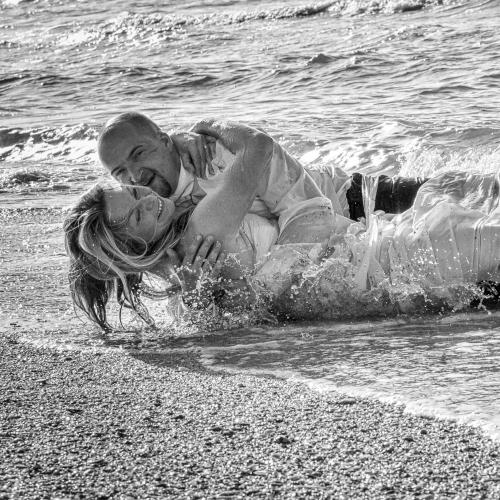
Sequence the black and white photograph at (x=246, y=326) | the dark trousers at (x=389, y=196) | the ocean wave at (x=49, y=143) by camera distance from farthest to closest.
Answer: the ocean wave at (x=49, y=143) < the dark trousers at (x=389, y=196) < the black and white photograph at (x=246, y=326)

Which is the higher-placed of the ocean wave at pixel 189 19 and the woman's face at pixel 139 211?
the woman's face at pixel 139 211

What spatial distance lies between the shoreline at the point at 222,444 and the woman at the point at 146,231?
784mm

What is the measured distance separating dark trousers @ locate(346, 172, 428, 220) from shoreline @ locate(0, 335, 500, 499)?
68.8 inches

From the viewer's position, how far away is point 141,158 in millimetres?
4258

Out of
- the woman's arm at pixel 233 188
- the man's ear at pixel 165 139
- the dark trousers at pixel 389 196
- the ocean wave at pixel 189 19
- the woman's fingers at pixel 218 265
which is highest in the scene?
the man's ear at pixel 165 139

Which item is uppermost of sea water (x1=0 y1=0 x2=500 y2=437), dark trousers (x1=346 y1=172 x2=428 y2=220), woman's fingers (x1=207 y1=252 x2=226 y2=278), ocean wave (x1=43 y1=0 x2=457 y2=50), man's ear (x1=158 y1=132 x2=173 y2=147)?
man's ear (x1=158 y1=132 x2=173 y2=147)

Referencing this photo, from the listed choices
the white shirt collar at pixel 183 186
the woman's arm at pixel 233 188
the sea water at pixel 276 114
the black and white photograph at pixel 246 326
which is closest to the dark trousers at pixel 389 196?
the black and white photograph at pixel 246 326

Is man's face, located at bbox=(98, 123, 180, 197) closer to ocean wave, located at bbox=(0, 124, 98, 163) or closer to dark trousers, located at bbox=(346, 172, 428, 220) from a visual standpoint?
dark trousers, located at bbox=(346, 172, 428, 220)

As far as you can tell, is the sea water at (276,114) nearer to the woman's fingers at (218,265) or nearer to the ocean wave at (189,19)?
the ocean wave at (189,19)

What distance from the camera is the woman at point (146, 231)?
4.09 m

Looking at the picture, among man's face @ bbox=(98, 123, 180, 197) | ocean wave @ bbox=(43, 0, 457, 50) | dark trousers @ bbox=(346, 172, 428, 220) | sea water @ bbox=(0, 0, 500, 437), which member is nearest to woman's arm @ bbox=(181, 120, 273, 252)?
man's face @ bbox=(98, 123, 180, 197)

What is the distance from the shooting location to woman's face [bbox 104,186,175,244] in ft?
13.4

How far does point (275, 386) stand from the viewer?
11.0 feet

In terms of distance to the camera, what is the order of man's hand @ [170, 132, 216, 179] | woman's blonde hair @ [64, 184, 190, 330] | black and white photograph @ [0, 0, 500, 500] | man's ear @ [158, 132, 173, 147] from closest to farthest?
black and white photograph @ [0, 0, 500, 500] < woman's blonde hair @ [64, 184, 190, 330] < man's ear @ [158, 132, 173, 147] < man's hand @ [170, 132, 216, 179]
